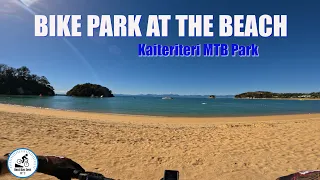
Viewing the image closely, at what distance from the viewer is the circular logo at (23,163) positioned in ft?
6.92

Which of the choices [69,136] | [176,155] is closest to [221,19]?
[176,155]

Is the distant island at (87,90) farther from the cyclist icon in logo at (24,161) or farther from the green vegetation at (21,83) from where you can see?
the cyclist icon in logo at (24,161)

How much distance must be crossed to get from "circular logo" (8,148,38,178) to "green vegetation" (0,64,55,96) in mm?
131172

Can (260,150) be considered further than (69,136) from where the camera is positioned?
No

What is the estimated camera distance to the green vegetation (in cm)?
11225

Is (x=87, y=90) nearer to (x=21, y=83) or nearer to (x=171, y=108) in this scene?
(x=21, y=83)

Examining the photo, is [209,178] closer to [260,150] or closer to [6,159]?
[260,150]

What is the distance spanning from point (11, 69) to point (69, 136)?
130 meters

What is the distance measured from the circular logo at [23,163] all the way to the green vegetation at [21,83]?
430ft

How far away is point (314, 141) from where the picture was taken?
884 centimetres

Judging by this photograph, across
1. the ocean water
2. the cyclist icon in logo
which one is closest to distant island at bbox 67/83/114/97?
the ocean water

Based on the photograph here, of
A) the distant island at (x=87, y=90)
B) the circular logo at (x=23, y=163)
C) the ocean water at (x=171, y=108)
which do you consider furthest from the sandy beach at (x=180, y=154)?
the distant island at (x=87, y=90)

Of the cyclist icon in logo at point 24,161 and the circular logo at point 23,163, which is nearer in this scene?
the circular logo at point 23,163

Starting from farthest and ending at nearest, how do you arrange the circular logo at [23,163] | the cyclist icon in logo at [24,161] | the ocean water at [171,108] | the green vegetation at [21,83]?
the green vegetation at [21,83] < the ocean water at [171,108] < the cyclist icon in logo at [24,161] < the circular logo at [23,163]
